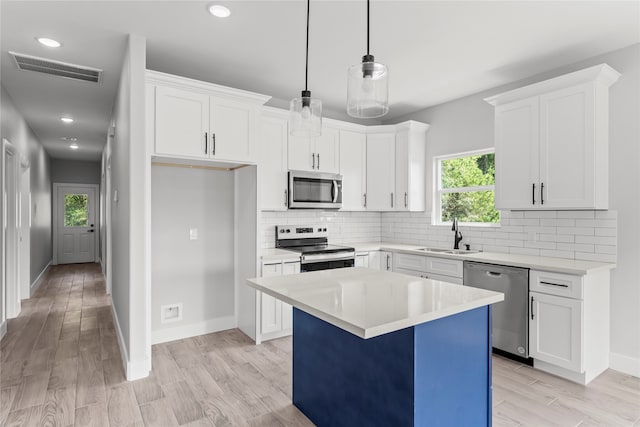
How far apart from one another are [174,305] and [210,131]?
183 centimetres

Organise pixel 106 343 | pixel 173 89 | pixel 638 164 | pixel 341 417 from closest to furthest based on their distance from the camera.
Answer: pixel 341 417
pixel 638 164
pixel 173 89
pixel 106 343

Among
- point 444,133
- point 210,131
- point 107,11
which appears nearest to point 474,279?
point 444,133

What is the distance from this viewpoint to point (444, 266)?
12.1 ft

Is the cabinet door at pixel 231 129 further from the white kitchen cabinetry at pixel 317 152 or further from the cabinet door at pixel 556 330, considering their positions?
the cabinet door at pixel 556 330

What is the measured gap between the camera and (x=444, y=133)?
446cm

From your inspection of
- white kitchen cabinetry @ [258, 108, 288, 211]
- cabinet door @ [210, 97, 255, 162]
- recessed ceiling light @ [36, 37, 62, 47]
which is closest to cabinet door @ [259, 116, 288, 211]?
white kitchen cabinetry @ [258, 108, 288, 211]

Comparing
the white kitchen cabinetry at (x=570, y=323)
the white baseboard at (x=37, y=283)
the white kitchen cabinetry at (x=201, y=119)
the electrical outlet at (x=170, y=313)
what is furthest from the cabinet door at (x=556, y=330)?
the white baseboard at (x=37, y=283)

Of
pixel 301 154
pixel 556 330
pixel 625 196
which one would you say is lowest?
pixel 556 330

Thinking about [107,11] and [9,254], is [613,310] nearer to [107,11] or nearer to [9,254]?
[107,11]

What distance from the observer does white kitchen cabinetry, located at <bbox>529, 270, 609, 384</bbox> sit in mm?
2725

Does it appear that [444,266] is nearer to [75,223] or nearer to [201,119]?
[201,119]

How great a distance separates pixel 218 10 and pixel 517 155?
9.27ft

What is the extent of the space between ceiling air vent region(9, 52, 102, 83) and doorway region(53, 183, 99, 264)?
268 inches

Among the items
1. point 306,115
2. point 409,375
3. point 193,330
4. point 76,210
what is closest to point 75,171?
point 76,210
